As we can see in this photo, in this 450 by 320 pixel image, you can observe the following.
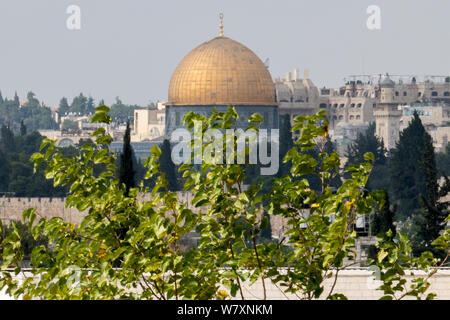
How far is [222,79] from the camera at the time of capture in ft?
369

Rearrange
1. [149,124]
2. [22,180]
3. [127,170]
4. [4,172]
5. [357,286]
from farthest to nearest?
[149,124]
[4,172]
[22,180]
[127,170]
[357,286]

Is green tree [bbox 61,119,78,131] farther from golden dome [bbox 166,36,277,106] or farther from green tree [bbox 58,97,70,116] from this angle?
golden dome [bbox 166,36,277,106]

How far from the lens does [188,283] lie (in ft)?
38.2

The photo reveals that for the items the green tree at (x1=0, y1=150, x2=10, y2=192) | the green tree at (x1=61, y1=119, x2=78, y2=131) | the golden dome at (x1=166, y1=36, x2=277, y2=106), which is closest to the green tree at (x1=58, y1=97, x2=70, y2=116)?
the green tree at (x1=61, y1=119, x2=78, y2=131)

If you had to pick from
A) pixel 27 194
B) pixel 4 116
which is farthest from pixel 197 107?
pixel 4 116

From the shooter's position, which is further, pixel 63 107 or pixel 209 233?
pixel 63 107

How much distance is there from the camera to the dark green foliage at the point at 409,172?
6731cm

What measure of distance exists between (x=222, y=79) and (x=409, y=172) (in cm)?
4356

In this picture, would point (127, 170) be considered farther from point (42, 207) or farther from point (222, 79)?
point (222, 79)

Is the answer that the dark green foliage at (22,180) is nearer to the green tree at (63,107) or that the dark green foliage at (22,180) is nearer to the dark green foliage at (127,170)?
the dark green foliage at (127,170)

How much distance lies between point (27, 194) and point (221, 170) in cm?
5877

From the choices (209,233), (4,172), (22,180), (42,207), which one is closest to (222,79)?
(4,172)
